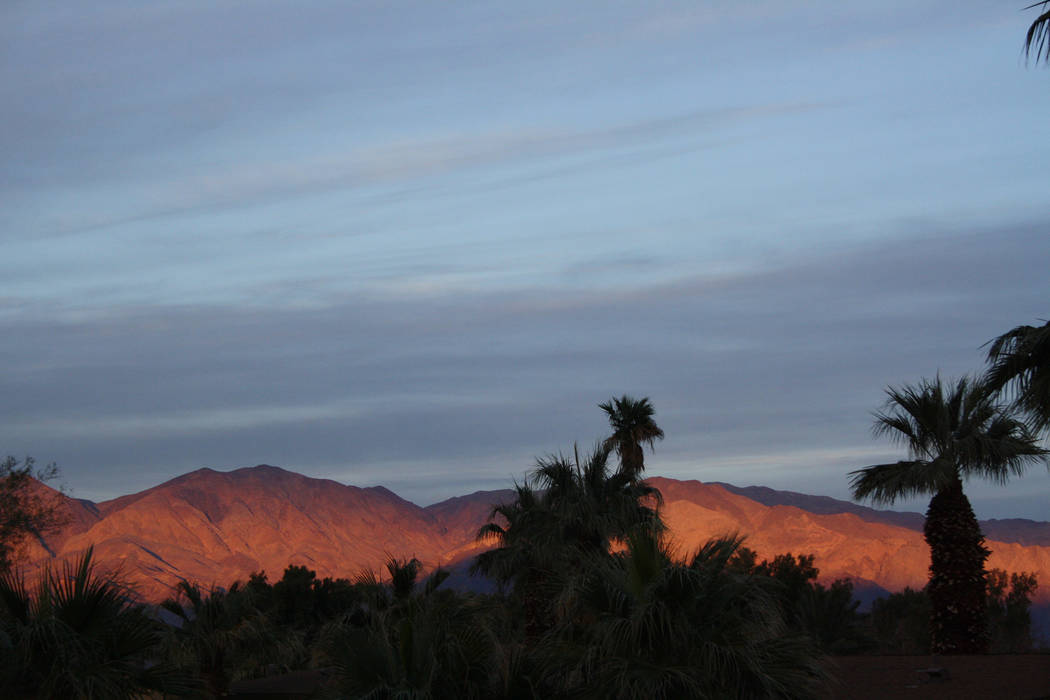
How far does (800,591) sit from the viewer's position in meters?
52.1

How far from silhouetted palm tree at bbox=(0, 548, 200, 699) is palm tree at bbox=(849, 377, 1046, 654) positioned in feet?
65.4

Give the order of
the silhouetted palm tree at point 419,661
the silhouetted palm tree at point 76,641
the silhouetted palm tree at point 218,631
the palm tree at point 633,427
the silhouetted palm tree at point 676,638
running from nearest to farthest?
1. the silhouetted palm tree at point 76,641
2. the silhouetted palm tree at point 676,638
3. the silhouetted palm tree at point 419,661
4. the silhouetted palm tree at point 218,631
5. the palm tree at point 633,427

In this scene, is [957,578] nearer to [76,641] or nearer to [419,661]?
[419,661]

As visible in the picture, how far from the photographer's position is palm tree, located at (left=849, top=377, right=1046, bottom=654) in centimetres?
2817

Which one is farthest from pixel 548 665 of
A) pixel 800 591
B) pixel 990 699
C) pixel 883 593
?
pixel 883 593

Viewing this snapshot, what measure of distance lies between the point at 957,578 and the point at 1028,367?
12.4 m

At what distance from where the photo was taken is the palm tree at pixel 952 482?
92.4 ft

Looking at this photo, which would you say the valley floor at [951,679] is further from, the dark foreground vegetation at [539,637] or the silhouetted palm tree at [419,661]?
the silhouetted palm tree at [419,661]

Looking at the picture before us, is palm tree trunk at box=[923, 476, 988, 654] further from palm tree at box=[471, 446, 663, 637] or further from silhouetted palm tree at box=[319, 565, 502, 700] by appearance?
silhouetted palm tree at box=[319, 565, 502, 700]

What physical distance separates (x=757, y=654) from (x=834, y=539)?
179 m

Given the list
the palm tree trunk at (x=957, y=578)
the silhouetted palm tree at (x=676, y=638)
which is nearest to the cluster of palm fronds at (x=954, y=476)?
the palm tree trunk at (x=957, y=578)

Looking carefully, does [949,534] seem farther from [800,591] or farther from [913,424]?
[800,591]

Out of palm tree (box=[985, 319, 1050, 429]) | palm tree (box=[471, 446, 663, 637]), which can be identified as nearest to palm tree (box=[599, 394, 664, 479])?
palm tree (box=[471, 446, 663, 637])

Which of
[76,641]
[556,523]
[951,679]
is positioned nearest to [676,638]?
[76,641]
